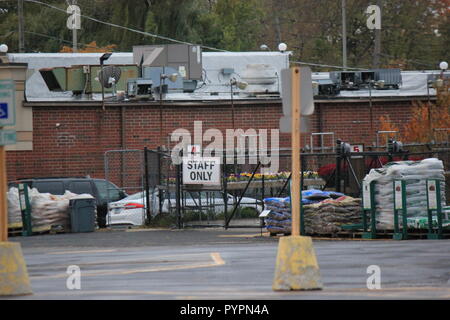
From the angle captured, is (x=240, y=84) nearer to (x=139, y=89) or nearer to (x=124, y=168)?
(x=139, y=89)

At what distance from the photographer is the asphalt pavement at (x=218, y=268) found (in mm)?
13969

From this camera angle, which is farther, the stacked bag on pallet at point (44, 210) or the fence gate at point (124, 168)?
the fence gate at point (124, 168)

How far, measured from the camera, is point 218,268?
17.9 metres

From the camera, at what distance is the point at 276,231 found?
27766mm

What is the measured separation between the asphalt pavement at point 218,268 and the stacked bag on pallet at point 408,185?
80 cm

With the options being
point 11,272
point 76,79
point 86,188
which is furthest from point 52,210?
point 11,272

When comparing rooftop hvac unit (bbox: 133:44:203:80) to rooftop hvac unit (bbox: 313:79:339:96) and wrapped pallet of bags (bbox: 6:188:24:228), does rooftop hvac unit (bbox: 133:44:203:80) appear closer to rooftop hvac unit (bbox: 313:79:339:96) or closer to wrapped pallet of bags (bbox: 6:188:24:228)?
rooftop hvac unit (bbox: 313:79:339:96)

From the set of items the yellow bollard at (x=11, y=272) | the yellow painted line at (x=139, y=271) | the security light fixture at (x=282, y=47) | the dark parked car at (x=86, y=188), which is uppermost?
the security light fixture at (x=282, y=47)

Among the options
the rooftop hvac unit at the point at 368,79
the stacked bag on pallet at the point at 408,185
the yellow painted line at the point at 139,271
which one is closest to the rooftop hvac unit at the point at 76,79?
the rooftop hvac unit at the point at 368,79

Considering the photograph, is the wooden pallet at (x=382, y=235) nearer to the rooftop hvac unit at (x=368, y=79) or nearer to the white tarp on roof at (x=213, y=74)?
the white tarp on roof at (x=213, y=74)

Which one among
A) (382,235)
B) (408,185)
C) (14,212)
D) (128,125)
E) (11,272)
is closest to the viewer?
(11,272)

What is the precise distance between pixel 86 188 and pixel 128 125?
7.87 m

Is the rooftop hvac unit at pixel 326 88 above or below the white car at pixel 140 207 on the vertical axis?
above

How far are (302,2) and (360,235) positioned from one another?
50.4m
